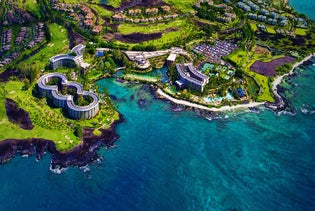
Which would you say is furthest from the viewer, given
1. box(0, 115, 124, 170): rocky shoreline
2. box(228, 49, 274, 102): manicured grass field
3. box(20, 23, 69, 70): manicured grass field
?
box(20, 23, 69, 70): manicured grass field

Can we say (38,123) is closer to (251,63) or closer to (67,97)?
(67,97)

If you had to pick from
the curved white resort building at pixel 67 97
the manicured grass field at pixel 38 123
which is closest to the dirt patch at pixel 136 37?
the curved white resort building at pixel 67 97

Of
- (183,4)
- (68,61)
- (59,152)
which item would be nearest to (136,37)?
(68,61)

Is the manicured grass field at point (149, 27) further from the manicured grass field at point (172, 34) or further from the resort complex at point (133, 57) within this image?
the resort complex at point (133, 57)

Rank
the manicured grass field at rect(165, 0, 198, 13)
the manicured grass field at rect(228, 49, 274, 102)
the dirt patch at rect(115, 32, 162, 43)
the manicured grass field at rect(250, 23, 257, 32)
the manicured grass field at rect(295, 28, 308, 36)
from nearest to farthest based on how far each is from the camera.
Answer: the manicured grass field at rect(228, 49, 274, 102) → the dirt patch at rect(115, 32, 162, 43) → the manicured grass field at rect(295, 28, 308, 36) → the manicured grass field at rect(250, 23, 257, 32) → the manicured grass field at rect(165, 0, 198, 13)

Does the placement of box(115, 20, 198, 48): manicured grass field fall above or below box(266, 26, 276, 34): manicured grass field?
below

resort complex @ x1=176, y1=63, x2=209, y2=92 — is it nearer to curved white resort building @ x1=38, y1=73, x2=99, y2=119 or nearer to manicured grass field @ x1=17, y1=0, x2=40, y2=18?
curved white resort building @ x1=38, y1=73, x2=99, y2=119

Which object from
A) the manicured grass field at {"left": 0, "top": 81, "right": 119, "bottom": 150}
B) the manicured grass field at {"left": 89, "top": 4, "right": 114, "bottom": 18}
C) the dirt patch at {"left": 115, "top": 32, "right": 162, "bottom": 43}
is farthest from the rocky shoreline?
the manicured grass field at {"left": 89, "top": 4, "right": 114, "bottom": 18}
